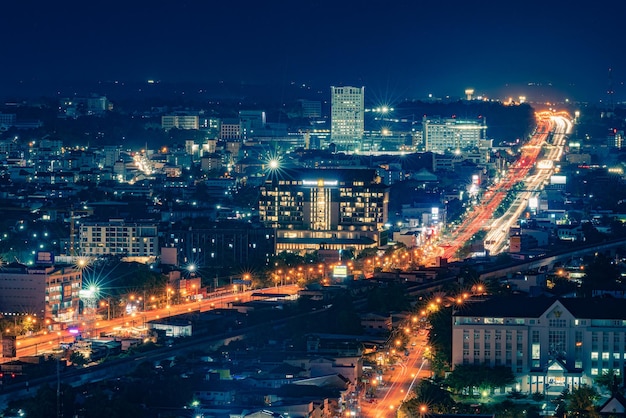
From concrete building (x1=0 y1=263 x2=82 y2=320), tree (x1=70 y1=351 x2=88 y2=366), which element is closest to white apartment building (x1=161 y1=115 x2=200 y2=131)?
concrete building (x1=0 y1=263 x2=82 y2=320)

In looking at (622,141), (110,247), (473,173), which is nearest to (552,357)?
(110,247)

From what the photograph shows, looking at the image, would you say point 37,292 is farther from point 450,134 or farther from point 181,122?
point 181,122

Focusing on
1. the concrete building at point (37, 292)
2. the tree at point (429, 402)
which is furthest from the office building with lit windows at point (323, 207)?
the tree at point (429, 402)

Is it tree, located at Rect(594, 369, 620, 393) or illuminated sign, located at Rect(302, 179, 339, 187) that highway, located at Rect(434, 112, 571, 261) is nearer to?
illuminated sign, located at Rect(302, 179, 339, 187)

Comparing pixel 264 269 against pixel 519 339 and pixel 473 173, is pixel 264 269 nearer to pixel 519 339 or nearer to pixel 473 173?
pixel 519 339

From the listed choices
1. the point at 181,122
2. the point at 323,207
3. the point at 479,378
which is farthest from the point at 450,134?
the point at 479,378

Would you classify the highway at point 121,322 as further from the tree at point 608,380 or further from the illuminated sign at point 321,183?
the illuminated sign at point 321,183
